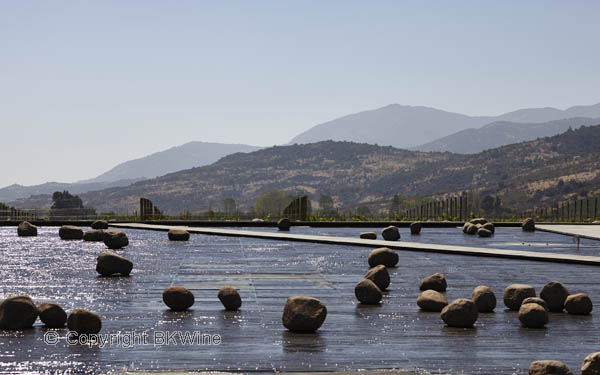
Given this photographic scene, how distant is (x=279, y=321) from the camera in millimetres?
9031

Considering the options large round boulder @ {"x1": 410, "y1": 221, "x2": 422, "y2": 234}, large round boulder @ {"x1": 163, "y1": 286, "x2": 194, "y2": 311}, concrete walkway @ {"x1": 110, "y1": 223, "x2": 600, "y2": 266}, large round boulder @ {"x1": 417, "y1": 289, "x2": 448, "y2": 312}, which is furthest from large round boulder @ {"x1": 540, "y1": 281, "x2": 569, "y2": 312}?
large round boulder @ {"x1": 410, "y1": 221, "x2": 422, "y2": 234}

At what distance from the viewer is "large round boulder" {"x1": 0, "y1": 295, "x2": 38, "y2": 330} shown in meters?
8.38

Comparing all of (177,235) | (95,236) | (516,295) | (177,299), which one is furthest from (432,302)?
(95,236)

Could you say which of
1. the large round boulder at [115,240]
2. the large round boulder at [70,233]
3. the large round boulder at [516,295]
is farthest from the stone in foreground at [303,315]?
the large round boulder at [70,233]

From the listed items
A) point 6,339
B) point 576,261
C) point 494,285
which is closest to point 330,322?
point 6,339

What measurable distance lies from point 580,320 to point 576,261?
8.20 meters

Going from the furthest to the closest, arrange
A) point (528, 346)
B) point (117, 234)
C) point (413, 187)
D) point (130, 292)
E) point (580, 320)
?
1. point (413, 187)
2. point (117, 234)
3. point (130, 292)
4. point (580, 320)
5. point (528, 346)

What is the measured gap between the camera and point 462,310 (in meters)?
8.75

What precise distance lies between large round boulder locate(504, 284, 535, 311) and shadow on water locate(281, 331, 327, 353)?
315cm

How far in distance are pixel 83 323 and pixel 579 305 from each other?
6109 millimetres

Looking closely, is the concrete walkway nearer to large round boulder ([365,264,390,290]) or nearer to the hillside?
large round boulder ([365,264,390,290])

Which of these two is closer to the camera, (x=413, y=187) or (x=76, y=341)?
(x=76, y=341)

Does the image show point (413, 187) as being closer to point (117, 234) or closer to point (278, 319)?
point (117, 234)

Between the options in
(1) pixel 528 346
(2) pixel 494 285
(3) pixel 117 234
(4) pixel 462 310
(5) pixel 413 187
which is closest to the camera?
(1) pixel 528 346
